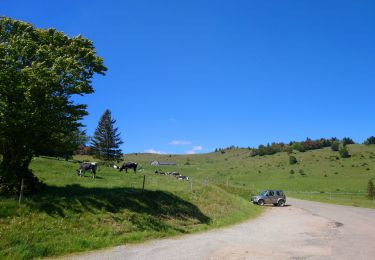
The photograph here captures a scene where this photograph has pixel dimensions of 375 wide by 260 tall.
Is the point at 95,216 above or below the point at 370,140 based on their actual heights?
below

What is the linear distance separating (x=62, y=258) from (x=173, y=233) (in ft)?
26.6

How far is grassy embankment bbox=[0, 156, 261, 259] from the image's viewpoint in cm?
1833

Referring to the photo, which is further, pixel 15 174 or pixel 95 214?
pixel 15 174

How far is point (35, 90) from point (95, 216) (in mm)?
7739

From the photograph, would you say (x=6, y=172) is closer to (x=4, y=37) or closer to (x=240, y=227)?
(x=4, y=37)

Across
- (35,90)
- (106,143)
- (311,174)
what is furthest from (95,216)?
(311,174)

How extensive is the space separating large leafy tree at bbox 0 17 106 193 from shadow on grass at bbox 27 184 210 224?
216cm

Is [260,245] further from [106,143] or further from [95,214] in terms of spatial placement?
[106,143]

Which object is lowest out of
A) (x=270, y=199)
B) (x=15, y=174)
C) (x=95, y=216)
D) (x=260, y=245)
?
(x=260, y=245)

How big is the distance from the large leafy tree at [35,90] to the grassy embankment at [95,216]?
2.73m

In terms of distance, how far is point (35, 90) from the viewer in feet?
76.1

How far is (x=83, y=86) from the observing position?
25031mm

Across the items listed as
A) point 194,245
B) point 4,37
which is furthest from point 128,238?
point 4,37

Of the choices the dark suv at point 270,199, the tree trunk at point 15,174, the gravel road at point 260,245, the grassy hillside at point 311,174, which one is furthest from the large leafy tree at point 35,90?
the grassy hillside at point 311,174
